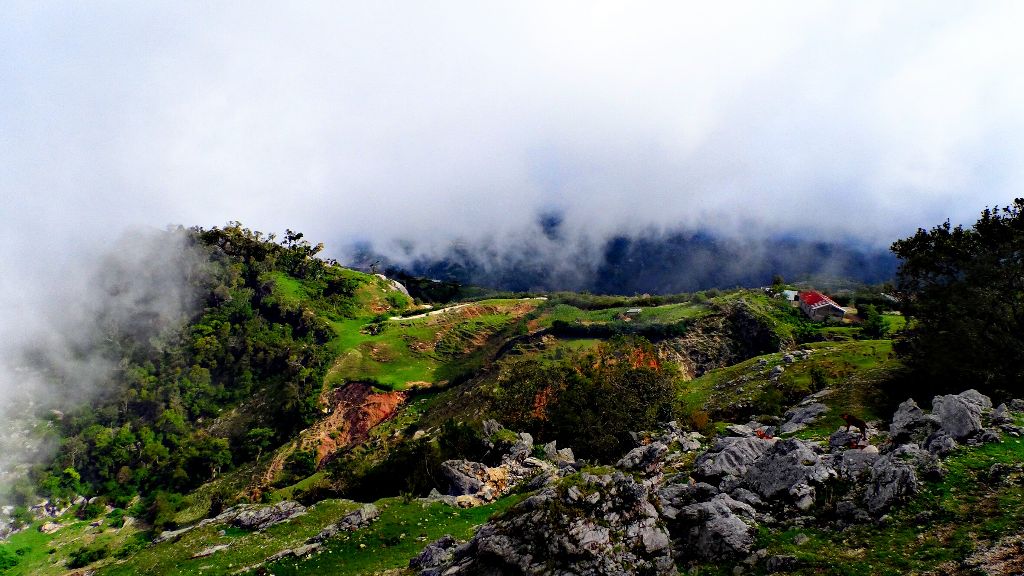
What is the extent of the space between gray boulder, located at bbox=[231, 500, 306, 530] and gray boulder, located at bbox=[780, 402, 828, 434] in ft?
118

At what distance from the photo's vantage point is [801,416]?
121 ft

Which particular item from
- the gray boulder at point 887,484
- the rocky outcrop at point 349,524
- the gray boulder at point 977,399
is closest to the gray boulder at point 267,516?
the rocky outcrop at point 349,524

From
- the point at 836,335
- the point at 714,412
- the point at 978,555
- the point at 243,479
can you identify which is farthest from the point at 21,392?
the point at 836,335

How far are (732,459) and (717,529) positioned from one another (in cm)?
679

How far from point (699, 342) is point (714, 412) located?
54.6 metres

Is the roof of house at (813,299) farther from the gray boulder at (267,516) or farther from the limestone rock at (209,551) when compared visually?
the limestone rock at (209,551)

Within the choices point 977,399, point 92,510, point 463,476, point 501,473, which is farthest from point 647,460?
point 92,510

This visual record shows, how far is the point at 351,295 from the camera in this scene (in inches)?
7490

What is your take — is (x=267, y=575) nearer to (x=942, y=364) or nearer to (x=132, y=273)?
(x=942, y=364)

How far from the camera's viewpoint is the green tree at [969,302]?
3334 cm

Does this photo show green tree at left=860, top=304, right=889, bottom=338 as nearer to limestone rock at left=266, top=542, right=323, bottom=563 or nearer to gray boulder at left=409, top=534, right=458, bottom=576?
gray boulder at left=409, top=534, right=458, bottom=576

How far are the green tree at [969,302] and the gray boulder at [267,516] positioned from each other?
1922 inches

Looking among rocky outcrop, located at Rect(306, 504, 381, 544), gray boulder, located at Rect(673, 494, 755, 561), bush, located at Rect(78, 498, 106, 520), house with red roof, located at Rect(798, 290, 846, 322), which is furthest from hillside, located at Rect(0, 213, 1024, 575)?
house with red roof, located at Rect(798, 290, 846, 322)

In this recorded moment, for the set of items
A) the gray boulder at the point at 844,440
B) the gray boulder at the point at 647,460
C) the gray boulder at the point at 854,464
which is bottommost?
the gray boulder at the point at 647,460
